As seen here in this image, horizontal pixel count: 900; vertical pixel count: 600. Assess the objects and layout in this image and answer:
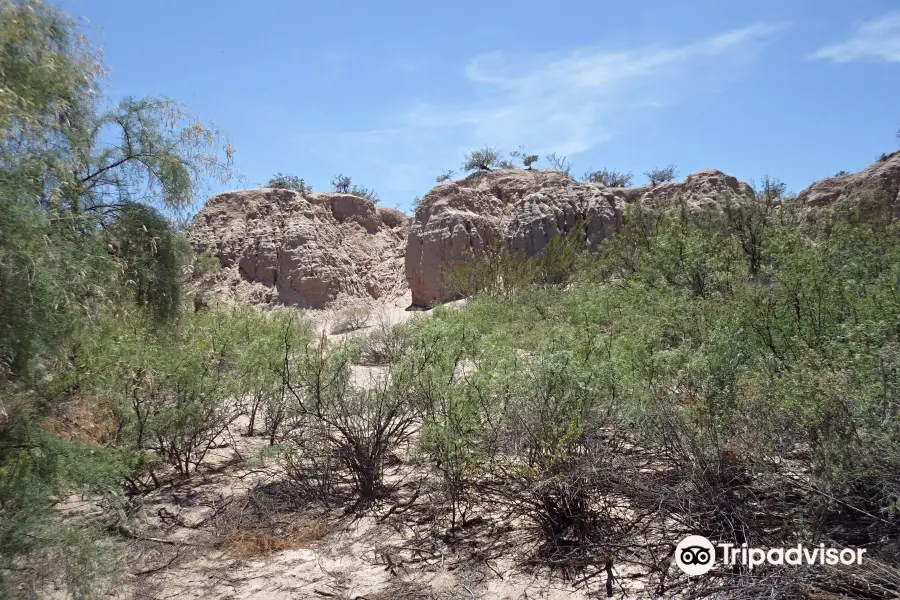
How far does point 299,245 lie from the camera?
23734 millimetres

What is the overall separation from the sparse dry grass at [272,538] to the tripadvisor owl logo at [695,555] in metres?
2.82

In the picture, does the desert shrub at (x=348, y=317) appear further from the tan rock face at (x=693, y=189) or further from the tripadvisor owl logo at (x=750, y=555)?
the tripadvisor owl logo at (x=750, y=555)

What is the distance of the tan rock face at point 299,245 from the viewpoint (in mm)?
23375

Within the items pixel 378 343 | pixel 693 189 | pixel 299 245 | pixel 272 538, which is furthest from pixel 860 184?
pixel 272 538

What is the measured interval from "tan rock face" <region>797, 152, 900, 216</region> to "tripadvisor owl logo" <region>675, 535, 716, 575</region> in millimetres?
18283

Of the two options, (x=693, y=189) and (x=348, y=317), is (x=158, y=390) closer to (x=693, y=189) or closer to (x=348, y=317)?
(x=348, y=317)

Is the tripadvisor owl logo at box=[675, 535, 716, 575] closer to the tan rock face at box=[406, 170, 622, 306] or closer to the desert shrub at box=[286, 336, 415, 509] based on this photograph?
the desert shrub at box=[286, 336, 415, 509]

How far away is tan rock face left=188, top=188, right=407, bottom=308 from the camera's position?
23375 mm

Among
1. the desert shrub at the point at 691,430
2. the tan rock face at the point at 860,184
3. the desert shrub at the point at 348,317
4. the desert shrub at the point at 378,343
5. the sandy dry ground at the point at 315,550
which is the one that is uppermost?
the tan rock face at the point at 860,184

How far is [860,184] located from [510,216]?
11061 mm

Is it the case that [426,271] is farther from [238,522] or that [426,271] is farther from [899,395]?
[899,395]

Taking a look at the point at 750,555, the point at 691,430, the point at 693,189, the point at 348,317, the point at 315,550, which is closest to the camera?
the point at 750,555

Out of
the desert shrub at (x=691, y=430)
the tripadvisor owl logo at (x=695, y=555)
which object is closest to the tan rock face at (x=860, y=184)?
the desert shrub at (x=691, y=430)

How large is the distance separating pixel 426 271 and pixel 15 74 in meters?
18.4
